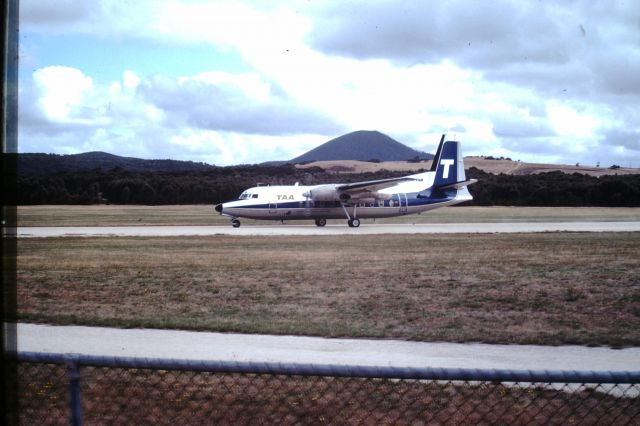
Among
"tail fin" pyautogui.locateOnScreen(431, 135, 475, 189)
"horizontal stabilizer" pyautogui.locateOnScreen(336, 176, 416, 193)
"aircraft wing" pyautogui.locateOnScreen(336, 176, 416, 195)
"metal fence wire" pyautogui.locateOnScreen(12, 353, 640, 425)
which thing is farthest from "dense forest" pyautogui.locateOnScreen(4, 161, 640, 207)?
"metal fence wire" pyautogui.locateOnScreen(12, 353, 640, 425)

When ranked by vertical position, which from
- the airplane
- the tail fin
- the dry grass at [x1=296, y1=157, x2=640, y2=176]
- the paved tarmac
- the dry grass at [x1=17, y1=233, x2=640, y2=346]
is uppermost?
the dry grass at [x1=296, y1=157, x2=640, y2=176]

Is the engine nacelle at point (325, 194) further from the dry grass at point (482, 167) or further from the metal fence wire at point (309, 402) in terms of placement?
the dry grass at point (482, 167)

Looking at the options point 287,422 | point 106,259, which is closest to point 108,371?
point 287,422

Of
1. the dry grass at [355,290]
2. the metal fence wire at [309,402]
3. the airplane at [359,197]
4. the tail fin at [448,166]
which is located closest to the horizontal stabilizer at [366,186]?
the airplane at [359,197]

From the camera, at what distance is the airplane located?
37.0 m

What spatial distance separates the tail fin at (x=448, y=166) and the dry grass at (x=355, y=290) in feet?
55.7

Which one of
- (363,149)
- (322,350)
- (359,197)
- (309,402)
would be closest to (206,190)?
(359,197)

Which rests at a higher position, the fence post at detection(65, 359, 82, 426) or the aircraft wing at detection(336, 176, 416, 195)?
the aircraft wing at detection(336, 176, 416, 195)

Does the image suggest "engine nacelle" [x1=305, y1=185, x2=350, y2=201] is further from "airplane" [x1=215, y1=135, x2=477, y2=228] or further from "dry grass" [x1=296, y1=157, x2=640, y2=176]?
Result: "dry grass" [x1=296, y1=157, x2=640, y2=176]

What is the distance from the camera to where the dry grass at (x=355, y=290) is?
416 inches

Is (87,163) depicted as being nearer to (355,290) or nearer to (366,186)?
(366,186)

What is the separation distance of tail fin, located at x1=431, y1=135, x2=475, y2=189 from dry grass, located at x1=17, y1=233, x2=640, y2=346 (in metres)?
17.0

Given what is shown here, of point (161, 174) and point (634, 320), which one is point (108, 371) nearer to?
point (634, 320)

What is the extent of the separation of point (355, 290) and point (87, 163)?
77.2 metres
